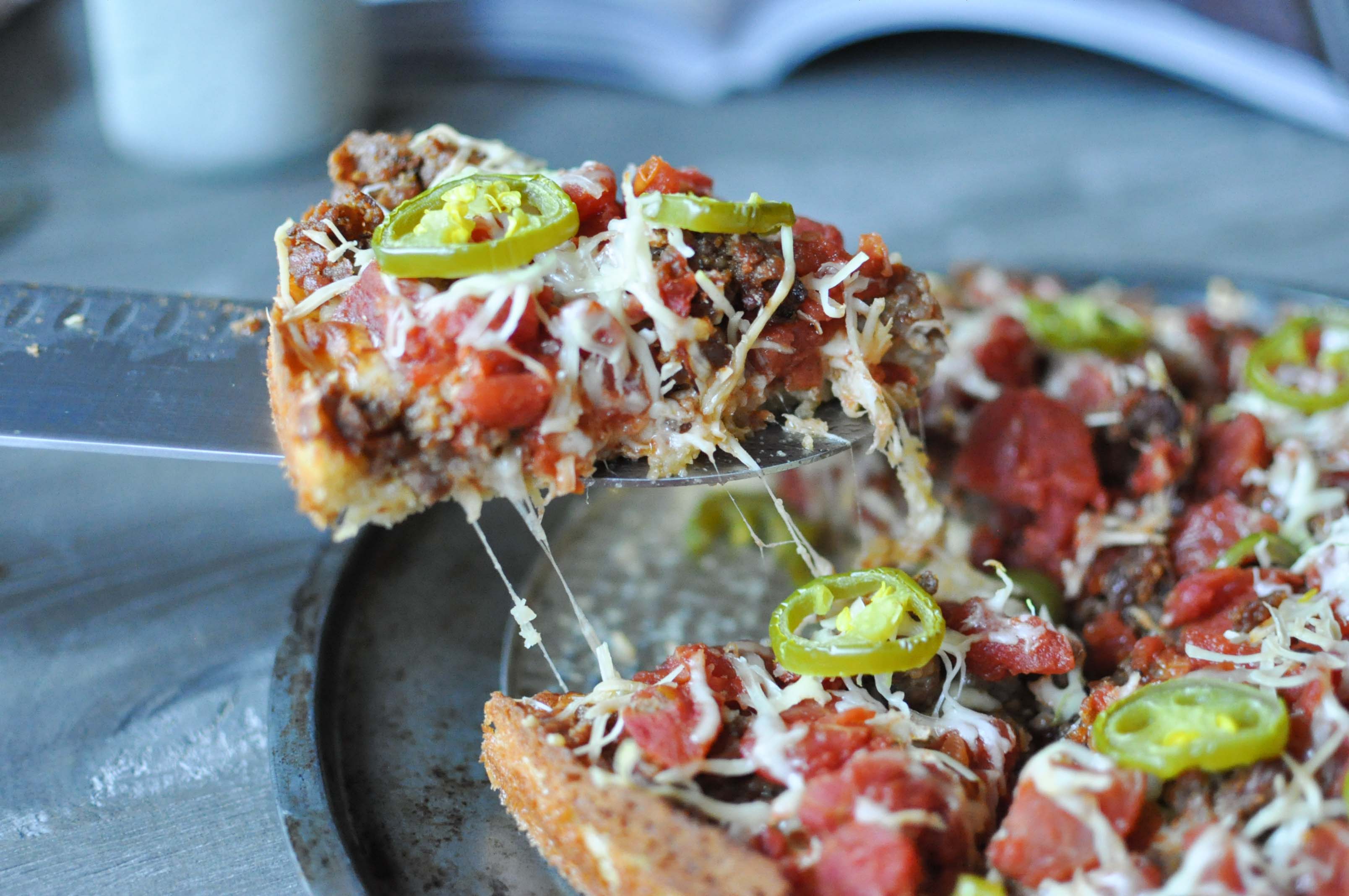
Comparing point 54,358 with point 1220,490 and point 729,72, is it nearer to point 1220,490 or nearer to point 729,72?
point 1220,490

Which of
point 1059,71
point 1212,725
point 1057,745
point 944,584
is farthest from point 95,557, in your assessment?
point 1059,71

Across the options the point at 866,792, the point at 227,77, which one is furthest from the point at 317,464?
the point at 227,77

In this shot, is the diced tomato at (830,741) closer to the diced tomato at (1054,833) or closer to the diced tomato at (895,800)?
the diced tomato at (895,800)

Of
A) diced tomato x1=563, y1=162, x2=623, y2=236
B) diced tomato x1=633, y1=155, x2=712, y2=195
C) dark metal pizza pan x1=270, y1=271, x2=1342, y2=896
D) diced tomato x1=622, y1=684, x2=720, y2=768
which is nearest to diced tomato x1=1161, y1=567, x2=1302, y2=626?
dark metal pizza pan x1=270, y1=271, x2=1342, y2=896

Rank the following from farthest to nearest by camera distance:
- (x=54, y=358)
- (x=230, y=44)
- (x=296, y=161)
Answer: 1. (x=296, y=161)
2. (x=230, y=44)
3. (x=54, y=358)

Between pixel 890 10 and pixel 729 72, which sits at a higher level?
pixel 890 10

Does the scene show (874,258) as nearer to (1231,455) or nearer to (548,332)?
(548,332)

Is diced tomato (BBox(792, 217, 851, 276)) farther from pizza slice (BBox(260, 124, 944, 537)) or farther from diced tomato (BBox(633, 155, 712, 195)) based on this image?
diced tomato (BBox(633, 155, 712, 195))

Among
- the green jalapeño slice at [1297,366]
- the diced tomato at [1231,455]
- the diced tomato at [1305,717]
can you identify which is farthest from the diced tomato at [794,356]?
the green jalapeño slice at [1297,366]
